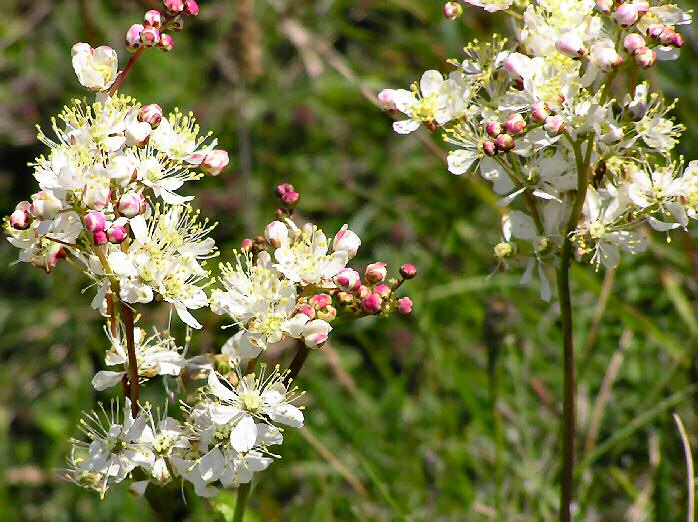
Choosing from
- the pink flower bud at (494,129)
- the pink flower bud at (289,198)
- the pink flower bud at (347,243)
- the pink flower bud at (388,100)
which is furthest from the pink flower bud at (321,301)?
the pink flower bud at (388,100)

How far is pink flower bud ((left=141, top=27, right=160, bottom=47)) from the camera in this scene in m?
1.91

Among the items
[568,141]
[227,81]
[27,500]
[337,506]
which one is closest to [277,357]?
[337,506]

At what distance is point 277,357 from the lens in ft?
12.4

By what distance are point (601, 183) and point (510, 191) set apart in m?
0.18

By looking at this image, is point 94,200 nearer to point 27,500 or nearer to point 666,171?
point 666,171

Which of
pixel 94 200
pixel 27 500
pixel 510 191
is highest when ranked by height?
pixel 94 200

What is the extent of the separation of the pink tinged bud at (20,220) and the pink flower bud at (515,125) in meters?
0.87

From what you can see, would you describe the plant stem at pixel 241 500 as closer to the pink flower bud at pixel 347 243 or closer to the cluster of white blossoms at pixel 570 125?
the pink flower bud at pixel 347 243

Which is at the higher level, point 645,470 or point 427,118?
point 427,118

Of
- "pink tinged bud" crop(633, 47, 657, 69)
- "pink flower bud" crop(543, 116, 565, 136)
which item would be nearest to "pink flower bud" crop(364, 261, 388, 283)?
"pink flower bud" crop(543, 116, 565, 136)

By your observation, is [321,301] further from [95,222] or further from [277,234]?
[95,222]

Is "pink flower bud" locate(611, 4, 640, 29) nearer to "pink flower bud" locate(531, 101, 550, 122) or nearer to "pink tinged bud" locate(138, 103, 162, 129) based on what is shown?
"pink flower bud" locate(531, 101, 550, 122)

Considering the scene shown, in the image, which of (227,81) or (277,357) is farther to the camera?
(227,81)

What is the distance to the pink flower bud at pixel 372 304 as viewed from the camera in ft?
5.90
